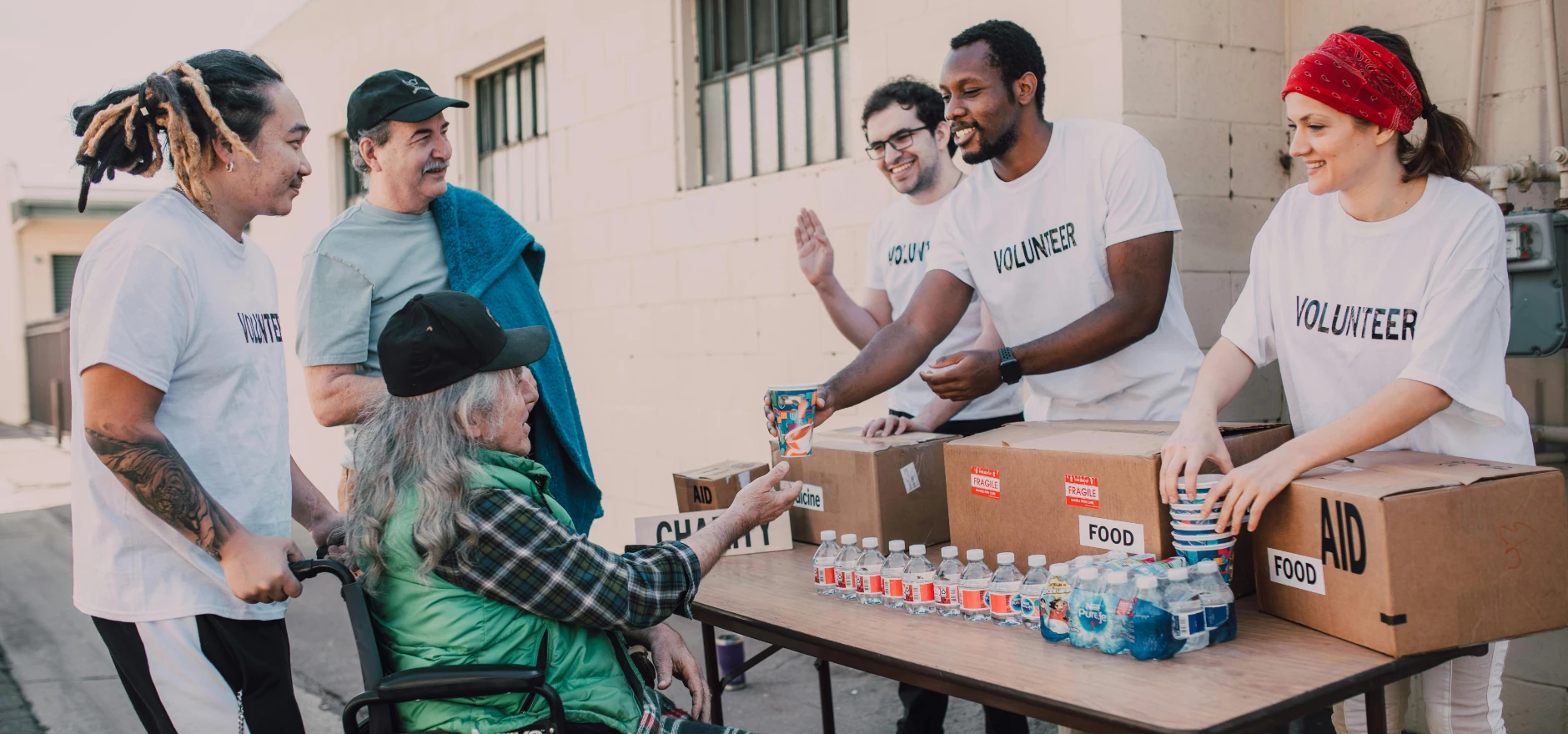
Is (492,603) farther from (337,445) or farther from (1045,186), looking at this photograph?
(337,445)

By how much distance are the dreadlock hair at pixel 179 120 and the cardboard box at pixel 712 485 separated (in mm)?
1340

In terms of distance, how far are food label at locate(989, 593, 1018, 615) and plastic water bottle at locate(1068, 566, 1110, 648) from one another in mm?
165

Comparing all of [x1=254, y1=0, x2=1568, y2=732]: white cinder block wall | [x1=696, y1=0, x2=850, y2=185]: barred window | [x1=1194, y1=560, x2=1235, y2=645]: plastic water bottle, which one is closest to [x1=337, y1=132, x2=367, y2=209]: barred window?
[x1=254, y1=0, x2=1568, y2=732]: white cinder block wall

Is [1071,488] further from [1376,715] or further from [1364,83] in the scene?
[1364,83]

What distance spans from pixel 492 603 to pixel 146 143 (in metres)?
1.10

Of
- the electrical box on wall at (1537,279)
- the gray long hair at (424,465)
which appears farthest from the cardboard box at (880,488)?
the electrical box on wall at (1537,279)

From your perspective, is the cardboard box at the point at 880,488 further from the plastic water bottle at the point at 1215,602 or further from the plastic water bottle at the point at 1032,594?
the plastic water bottle at the point at 1215,602

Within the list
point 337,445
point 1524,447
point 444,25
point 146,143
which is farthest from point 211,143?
point 337,445

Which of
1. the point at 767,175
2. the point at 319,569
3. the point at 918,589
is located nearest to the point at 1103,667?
the point at 918,589

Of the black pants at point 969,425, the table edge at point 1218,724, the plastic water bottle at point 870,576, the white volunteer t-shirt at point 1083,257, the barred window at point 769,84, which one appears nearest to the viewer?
the table edge at point 1218,724

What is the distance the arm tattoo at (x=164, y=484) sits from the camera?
1853 mm

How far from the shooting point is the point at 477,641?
6.20 ft

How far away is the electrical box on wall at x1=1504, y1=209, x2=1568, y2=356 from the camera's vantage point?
275cm

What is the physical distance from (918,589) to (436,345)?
101cm
